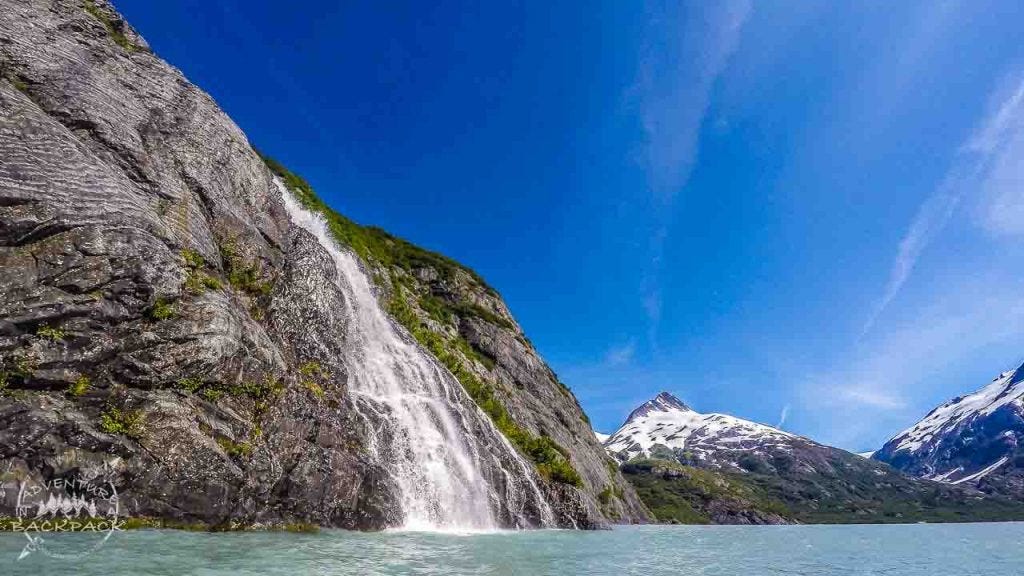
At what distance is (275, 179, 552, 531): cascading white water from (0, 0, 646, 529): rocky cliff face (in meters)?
0.31

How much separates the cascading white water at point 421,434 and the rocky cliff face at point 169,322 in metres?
0.31

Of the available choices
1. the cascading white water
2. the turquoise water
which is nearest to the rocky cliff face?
the cascading white water

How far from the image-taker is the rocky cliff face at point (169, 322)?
64.6 ft

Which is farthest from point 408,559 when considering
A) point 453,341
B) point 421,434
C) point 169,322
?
point 453,341

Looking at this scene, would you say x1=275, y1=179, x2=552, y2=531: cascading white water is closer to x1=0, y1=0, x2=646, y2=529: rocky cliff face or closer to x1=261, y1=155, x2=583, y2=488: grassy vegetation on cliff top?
x1=0, y1=0, x2=646, y2=529: rocky cliff face

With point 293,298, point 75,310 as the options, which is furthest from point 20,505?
point 293,298

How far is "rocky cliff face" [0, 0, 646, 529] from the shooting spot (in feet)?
64.6

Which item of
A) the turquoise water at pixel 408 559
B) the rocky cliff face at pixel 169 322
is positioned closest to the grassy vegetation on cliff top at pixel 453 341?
the rocky cliff face at pixel 169 322

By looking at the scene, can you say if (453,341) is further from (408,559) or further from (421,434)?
(408,559)

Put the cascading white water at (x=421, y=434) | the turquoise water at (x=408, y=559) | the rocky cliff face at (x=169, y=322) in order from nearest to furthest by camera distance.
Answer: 1. the turquoise water at (x=408, y=559)
2. the rocky cliff face at (x=169, y=322)
3. the cascading white water at (x=421, y=434)

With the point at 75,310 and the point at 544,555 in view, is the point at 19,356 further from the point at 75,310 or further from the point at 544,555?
the point at 544,555

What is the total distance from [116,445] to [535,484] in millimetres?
29386

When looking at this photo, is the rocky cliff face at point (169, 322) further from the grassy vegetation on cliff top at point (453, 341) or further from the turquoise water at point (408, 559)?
the grassy vegetation on cliff top at point (453, 341)

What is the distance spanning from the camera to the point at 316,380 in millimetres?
30984
